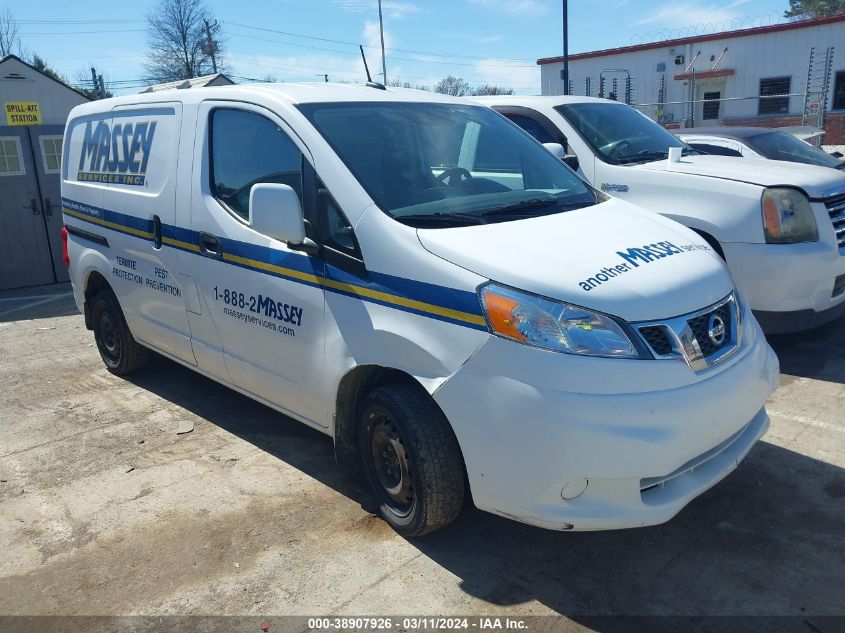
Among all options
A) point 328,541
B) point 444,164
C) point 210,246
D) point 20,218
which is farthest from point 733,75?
point 328,541

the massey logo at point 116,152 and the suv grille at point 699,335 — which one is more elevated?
the massey logo at point 116,152

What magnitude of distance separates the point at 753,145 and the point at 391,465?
6790mm

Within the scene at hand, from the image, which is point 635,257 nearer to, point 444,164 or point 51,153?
point 444,164

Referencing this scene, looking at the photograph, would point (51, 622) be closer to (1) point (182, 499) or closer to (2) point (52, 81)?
(1) point (182, 499)

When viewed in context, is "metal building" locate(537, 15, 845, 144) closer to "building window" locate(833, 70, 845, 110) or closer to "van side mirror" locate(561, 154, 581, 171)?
"building window" locate(833, 70, 845, 110)

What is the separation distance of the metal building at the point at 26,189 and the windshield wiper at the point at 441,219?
8.39 meters

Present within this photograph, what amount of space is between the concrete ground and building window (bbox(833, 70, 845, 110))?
90.2 feet

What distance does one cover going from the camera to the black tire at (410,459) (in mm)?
2990

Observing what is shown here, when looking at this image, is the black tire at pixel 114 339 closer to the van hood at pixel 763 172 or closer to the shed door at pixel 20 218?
the van hood at pixel 763 172

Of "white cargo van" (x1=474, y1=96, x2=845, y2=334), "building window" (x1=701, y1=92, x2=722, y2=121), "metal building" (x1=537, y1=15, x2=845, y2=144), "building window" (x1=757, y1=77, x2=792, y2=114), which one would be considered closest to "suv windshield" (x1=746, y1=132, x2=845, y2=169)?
"white cargo van" (x1=474, y1=96, x2=845, y2=334)

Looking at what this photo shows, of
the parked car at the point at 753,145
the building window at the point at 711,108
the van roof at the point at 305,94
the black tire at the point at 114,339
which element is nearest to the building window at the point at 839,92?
the building window at the point at 711,108

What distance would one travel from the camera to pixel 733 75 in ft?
96.3

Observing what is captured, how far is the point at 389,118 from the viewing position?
12.3 ft

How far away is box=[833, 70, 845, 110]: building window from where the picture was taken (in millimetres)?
27078
